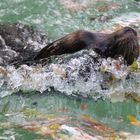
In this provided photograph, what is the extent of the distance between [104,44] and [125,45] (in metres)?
0.26

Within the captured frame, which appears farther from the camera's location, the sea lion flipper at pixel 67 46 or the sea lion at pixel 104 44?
the sea lion flipper at pixel 67 46

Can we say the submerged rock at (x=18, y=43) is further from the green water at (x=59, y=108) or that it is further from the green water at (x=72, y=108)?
the green water at (x=72, y=108)

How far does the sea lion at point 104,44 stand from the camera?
4.56 meters

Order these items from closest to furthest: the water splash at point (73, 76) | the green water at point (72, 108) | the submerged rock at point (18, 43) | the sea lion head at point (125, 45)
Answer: the green water at point (72, 108) < the sea lion head at point (125, 45) < the water splash at point (73, 76) < the submerged rock at point (18, 43)

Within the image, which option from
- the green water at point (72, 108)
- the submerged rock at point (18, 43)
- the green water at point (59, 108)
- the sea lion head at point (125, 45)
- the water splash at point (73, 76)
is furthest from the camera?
the submerged rock at point (18, 43)

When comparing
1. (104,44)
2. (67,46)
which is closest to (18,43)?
(67,46)

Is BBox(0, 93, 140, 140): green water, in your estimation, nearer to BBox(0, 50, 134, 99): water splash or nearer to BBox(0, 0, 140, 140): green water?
BBox(0, 0, 140, 140): green water

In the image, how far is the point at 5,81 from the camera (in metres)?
5.29

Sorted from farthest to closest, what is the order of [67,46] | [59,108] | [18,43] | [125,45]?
[18,43]
[67,46]
[59,108]
[125,45]

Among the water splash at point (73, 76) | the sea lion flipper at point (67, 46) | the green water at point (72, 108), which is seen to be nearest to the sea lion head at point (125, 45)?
the water splash at point (73, 76)

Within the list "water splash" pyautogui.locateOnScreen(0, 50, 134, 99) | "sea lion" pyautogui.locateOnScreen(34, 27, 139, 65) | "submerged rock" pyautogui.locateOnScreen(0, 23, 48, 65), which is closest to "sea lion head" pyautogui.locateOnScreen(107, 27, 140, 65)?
"sea lion" pyautogui.locateOnScreen(34, 27, 139, 65)

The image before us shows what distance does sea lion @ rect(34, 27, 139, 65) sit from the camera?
4562 mm

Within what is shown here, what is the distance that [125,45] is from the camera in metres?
4.57

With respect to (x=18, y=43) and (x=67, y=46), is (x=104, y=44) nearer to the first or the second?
(x=67, y=46)
